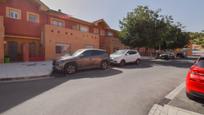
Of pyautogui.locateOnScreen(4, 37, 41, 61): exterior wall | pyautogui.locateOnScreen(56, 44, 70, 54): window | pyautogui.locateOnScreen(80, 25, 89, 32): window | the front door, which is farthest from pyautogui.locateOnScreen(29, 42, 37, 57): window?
pyautogui.locateOnScreen(80, 25, 89, 32): window

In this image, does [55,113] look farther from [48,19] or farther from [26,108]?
[48,19]

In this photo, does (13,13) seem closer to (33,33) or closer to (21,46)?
(33,33)

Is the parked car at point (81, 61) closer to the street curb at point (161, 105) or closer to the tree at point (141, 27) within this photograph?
the street curb at point (161, 105)

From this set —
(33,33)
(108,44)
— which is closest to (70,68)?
(33,33)

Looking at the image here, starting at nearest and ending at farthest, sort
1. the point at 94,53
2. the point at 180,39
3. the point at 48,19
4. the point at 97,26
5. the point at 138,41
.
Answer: the point at 94,53, the point at 48,19, the point at 138,41, the point at 97,26, the point at 180,39

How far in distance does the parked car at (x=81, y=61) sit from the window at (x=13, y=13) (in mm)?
9468

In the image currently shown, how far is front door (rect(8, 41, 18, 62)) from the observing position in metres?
17.0

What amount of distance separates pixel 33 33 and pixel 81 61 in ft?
30.7

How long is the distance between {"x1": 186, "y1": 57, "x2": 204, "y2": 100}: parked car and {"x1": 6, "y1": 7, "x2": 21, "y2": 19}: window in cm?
1808

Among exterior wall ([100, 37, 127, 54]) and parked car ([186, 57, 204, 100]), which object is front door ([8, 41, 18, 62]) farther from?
parked car ([186, 57, 204, 100])

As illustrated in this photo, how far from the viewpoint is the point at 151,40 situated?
80.9 ft

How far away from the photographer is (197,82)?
512 centimetres

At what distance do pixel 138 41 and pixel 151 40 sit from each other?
6.66ft

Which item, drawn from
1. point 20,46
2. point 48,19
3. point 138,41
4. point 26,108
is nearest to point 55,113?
point 26,108
